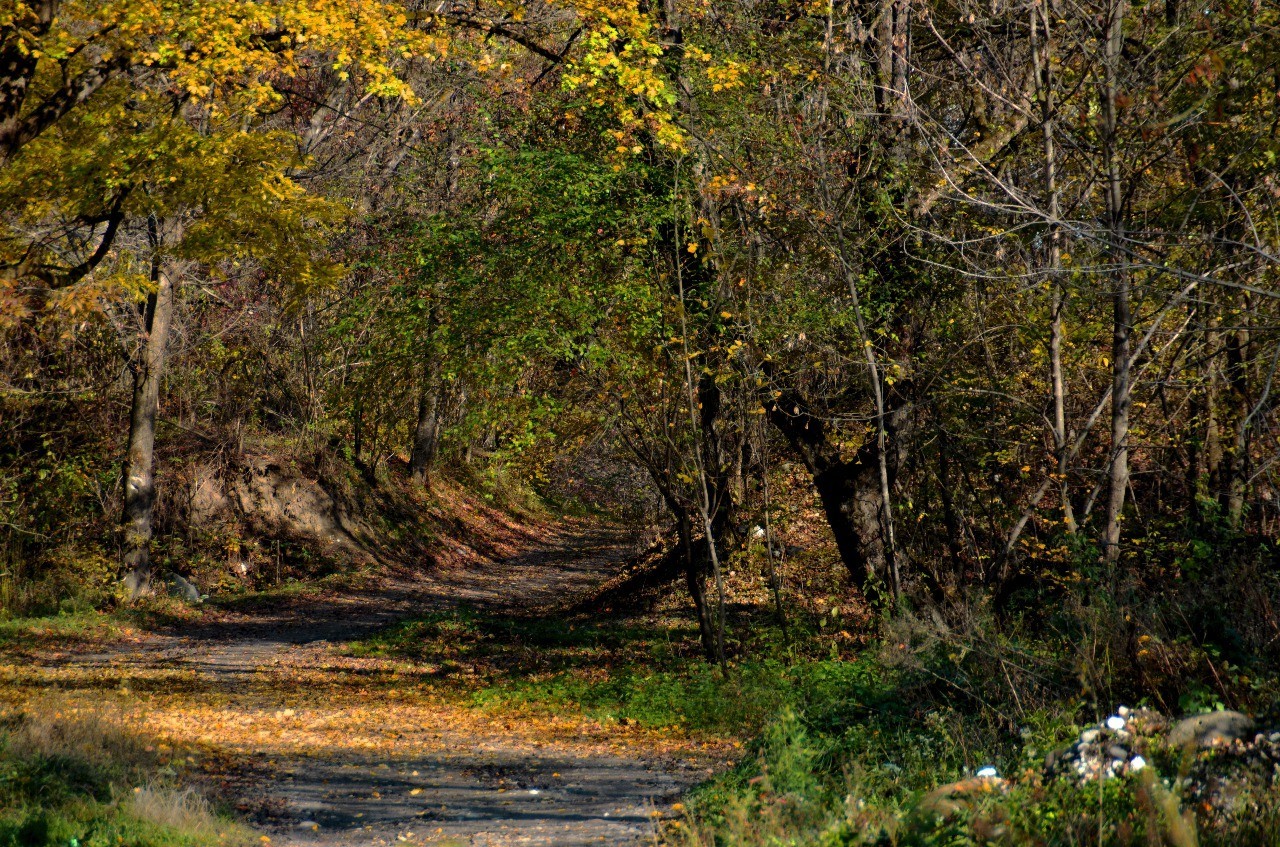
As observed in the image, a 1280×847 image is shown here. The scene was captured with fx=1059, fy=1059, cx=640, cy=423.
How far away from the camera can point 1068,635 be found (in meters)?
7.11

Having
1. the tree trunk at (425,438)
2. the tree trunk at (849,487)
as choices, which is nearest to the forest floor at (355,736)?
Answer: the tree trunk at (849,487)

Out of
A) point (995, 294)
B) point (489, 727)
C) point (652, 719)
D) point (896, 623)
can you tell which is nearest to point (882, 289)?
point (995, 294)

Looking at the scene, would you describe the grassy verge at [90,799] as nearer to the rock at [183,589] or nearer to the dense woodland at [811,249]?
the dense woodland at [811,249]

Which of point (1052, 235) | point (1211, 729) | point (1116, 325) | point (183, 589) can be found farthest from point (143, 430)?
point (1211, 729)

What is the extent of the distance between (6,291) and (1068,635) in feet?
38.2

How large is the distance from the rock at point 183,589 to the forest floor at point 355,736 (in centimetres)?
86

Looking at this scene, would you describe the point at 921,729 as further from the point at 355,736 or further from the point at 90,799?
the point at 355,736

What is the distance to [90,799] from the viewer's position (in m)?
6.29

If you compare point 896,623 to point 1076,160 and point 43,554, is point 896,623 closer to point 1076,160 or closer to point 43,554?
point 1076,160

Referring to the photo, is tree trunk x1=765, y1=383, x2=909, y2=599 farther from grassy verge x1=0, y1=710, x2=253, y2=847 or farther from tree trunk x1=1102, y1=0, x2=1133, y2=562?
grassy verge x1=0, y1=710, x2=253, y2=847

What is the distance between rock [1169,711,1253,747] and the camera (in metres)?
5.00

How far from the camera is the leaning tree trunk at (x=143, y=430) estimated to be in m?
17.4

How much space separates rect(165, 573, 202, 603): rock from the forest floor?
2.82 ft

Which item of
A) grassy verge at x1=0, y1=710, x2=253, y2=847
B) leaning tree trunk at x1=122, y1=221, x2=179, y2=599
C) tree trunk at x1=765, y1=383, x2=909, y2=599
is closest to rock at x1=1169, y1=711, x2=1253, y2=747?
grassy verge at x1=0, y1=710, x2=253, y2=847
